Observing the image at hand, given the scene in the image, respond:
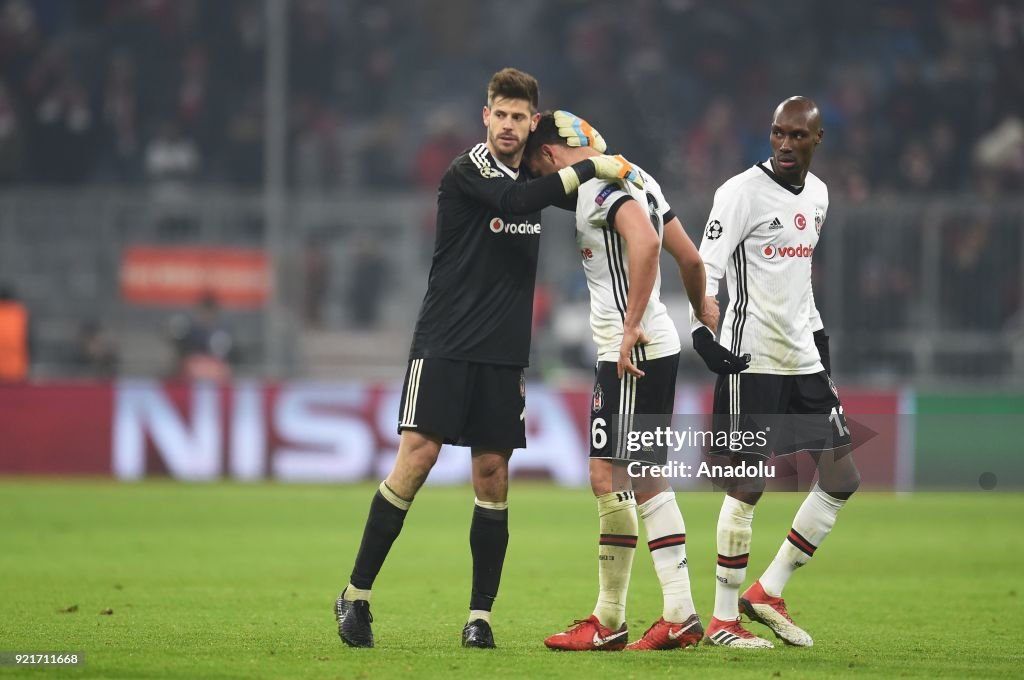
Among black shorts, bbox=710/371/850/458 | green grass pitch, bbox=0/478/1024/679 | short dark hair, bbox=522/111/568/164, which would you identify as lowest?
green grass pitch, bbox=0/478/1024/679

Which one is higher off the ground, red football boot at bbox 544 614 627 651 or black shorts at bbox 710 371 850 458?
black shorts at bbox 710 371 850 458

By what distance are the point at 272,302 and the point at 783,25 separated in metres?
10.1

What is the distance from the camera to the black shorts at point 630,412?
21.6 ft

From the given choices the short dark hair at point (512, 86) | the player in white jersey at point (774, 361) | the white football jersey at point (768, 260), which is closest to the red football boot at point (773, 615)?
the player in white jersey at point (774, 361)

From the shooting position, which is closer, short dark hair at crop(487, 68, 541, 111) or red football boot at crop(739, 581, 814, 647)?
short dark hair at crop(487, 68, 541, 111)

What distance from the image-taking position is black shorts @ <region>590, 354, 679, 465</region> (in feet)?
21.6

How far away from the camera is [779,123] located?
701 centimetres

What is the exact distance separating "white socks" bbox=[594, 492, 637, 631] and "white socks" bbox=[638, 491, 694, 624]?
9cm

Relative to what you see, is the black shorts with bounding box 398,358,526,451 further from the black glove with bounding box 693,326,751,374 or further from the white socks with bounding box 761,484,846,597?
the white socks with bounding box 761,484,846,597

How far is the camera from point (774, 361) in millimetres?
7047

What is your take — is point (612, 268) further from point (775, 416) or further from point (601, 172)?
point (775, 416)

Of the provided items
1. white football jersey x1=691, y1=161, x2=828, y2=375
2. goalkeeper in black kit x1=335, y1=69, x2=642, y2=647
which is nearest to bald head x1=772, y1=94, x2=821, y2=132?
white football jersey x1=691, y1=161, x2=828, y2=375

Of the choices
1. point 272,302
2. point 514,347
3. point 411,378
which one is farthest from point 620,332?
point 272,302

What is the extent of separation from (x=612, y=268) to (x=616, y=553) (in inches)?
49.8
